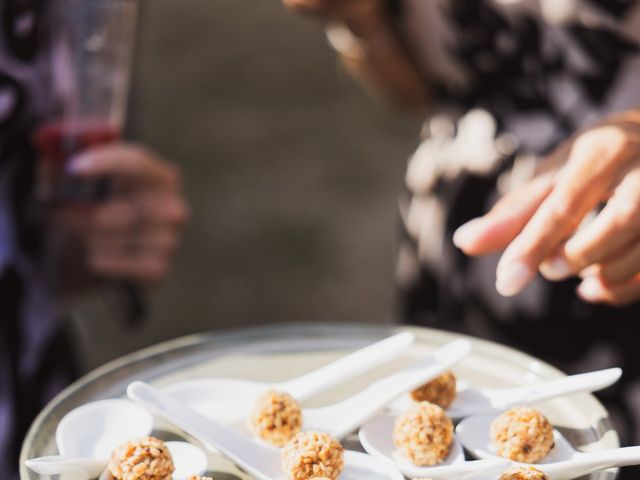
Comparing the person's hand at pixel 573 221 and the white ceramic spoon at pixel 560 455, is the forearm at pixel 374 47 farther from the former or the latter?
the white ceramic spoon at pixel 560 455

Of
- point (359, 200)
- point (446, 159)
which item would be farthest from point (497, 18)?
point (359, 200)

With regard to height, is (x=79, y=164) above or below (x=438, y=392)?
above

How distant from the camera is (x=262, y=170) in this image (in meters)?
3.03

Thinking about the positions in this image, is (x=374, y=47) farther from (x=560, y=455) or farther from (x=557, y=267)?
(x=560, y=455)

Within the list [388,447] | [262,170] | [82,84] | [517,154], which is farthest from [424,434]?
[262,170]

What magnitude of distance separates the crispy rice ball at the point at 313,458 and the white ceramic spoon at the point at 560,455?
Answer: 0.09 metres

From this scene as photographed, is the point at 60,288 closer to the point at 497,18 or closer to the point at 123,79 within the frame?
the point at 123,79

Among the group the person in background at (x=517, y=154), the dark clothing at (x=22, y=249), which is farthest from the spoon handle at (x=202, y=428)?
the dark clothing at (x=22, y=249)

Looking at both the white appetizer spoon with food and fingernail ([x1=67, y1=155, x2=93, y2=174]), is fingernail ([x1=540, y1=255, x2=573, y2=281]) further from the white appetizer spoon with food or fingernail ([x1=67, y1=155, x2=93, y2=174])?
fingernail ([x1=67, y1=155, x2=93, y2=174])

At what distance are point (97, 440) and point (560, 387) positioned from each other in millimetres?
316

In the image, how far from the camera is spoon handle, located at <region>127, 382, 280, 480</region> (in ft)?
1.75

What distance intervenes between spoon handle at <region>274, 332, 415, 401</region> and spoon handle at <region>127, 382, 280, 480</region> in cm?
7

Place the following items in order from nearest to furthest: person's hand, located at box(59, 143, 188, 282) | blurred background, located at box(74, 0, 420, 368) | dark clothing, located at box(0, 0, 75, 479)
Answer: dark clothing, located at box(0, 0, 75, 479), person's hand, located at box(59, 143, 188, 282), blurred background, located at box(74, 0, 420, 368)

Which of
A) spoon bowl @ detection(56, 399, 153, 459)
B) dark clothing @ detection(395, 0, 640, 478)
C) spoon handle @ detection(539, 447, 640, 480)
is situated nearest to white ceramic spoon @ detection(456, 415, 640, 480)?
spoon handle @ detection(539, 447, 640, 480)
